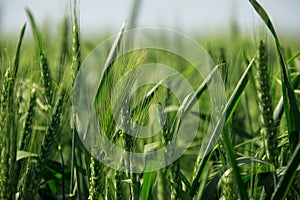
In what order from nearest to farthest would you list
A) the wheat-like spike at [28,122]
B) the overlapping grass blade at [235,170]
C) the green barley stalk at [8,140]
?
the overlapping grass blade at [235,170] < the green barley stalk at [8,140] < the wheat-like spike at [28,122]

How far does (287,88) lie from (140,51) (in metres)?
0.30

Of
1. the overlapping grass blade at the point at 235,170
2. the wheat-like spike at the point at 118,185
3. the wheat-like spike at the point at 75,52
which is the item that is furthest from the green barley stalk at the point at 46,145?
the overlapping grass blade at the point at 235,170

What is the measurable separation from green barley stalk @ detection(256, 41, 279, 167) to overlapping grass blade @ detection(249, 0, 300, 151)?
0.14 ft

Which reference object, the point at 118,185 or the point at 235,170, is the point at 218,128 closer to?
the point at 235,170

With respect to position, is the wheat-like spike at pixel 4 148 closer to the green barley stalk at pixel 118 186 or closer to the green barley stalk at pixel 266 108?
the green barley stalk at pixel 118 186

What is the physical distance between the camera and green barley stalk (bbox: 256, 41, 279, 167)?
89 cm

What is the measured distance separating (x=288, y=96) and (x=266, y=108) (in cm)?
8

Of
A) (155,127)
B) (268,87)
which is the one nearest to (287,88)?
(268,87)

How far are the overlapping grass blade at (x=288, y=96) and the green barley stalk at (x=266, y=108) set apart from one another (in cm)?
4

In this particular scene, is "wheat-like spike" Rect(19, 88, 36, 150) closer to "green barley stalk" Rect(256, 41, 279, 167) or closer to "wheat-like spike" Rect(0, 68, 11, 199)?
Result: "wheat-like spike" Rect(0, 68, 11, 199)

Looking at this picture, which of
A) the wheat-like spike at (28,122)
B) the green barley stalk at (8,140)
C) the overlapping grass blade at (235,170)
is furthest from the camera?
the wheat-like spike at (28,122)

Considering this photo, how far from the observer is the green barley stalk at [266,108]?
89 cm

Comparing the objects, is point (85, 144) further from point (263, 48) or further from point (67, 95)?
point (263, 48)

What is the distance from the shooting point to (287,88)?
3.10 feet
